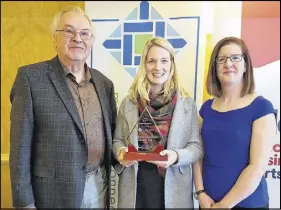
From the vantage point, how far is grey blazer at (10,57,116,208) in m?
1.26

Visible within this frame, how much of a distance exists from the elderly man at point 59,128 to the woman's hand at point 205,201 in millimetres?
527

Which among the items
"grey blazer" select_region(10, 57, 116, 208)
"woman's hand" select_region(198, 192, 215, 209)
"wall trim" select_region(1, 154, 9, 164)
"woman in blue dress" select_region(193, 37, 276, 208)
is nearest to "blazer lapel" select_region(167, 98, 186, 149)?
"woman in blue dress" select_region(193, 37, 276, 208)

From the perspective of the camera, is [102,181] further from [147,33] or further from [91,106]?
[147,33]

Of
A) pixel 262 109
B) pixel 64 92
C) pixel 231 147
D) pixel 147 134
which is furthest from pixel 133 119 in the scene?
pixel 262 109

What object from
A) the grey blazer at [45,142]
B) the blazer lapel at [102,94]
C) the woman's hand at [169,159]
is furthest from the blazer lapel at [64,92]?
the woman's hand at [169,159]

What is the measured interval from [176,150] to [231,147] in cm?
25

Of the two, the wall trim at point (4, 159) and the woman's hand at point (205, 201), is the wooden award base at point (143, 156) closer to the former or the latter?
the woman's hand at point (205, 201)

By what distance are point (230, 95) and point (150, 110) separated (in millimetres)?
399

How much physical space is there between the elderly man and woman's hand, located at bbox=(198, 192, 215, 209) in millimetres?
527

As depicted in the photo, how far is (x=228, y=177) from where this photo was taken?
4.26ft

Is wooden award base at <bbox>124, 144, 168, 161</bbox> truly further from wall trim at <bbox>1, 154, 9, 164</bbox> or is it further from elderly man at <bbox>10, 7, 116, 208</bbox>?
wall trim at <bbox>1, 154, 9, 164</bbox>

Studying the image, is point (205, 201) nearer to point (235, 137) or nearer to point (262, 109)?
point (235, 137)

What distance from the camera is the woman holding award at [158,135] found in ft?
4.54

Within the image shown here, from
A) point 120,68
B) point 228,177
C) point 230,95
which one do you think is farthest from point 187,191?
point 120,68
